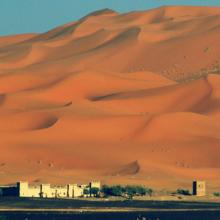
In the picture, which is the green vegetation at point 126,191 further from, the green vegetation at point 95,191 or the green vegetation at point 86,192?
the green vegetation at point 86,192

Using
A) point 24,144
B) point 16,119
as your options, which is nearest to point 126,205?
point 24,144

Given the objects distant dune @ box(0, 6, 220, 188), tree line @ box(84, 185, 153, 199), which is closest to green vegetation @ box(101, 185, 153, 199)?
tree line @ box(84, 185, 153, 199)

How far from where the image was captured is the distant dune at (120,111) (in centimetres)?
12181

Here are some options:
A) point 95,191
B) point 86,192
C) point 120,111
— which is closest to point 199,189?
point 95,191

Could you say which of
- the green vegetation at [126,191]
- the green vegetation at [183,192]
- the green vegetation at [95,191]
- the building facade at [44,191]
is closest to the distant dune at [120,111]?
the green vegetation at [183,192]

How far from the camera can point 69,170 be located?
121m

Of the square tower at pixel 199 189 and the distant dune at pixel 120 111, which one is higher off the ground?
the distant dune at pixel 120 111

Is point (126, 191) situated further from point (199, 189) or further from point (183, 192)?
point (199, 189)

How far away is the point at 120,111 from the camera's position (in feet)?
467

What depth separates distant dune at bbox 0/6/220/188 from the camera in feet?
400

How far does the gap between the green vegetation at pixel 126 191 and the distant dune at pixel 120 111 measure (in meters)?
7.78

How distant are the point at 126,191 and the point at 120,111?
1662 inches

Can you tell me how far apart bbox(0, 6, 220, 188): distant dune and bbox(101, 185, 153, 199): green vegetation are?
7.78 metres

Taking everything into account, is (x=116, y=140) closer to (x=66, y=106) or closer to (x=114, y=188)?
(x=66, y=106)
